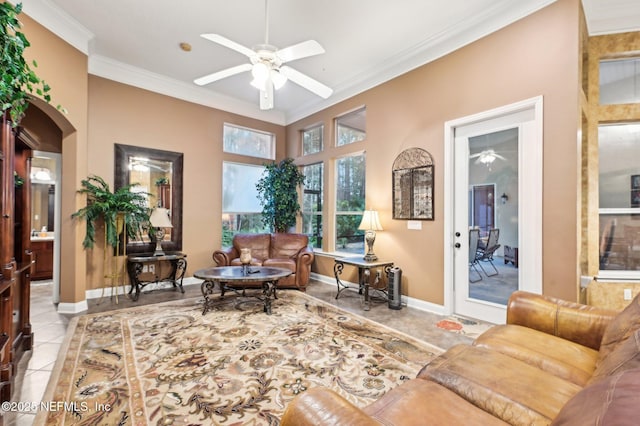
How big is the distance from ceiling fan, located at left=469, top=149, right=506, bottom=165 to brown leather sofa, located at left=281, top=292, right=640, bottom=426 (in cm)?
196

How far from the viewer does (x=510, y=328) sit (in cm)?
193

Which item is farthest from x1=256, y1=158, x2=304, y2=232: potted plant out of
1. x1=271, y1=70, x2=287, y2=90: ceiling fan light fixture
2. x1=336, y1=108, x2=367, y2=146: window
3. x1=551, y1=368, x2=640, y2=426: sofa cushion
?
x1=551, y1=368, x2=640, y2=426: sofa cushion

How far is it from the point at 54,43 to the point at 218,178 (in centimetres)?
284

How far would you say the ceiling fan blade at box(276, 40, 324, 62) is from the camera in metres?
2.44

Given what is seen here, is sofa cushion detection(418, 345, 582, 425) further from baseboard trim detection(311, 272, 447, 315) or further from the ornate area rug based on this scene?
baseboard trim detection(311, 272, 447, 315)

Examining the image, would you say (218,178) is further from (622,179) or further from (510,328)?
(622,179)

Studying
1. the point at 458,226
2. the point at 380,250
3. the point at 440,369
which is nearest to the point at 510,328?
the point at 440,369

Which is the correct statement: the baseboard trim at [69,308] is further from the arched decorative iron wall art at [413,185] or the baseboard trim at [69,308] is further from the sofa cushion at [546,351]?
the sofa cushion at [546,351]

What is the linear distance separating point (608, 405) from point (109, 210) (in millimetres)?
5078

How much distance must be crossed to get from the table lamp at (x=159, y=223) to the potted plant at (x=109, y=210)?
0.14 m

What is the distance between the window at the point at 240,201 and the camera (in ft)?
19.1

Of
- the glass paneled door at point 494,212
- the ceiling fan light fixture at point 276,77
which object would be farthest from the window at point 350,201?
the ceiling fan light fixture at point 276,77

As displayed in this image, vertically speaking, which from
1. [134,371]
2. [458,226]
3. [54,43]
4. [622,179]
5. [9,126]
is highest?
[54,43]

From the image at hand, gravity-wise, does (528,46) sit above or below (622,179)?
above
